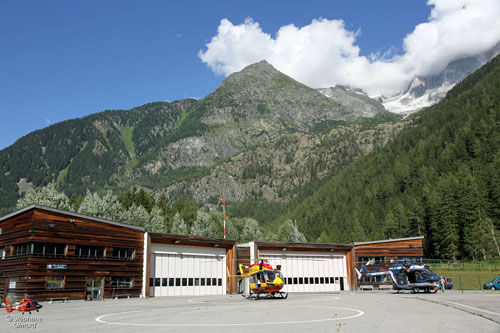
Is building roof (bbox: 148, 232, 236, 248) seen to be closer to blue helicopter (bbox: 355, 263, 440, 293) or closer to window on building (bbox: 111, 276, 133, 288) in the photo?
window on building (bbox: 111, 276, 133, 288)

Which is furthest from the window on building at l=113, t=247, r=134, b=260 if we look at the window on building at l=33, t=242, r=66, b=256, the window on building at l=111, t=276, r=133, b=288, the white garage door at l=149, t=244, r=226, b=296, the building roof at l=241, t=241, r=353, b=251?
the building roof at l=241, t=241, r=353, b=251

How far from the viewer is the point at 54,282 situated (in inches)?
1398

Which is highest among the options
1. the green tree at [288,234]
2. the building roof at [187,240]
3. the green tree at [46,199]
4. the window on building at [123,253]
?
the green tree at [46,199]

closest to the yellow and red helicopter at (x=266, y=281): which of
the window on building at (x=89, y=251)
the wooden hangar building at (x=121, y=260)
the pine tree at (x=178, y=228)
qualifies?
the wooden hangar building at (x=121, y=260)

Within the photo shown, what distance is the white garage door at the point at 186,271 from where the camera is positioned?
44.2 metres

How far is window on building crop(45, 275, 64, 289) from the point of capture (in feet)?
115

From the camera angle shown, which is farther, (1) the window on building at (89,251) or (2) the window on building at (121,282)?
(2) the window on building at (121,282)

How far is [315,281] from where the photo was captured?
55125 millimetres

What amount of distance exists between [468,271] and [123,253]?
49.7 metres

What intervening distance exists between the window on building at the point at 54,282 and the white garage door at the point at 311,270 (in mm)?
24808

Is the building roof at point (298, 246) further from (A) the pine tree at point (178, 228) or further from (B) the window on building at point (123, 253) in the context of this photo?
(A) the pine tree at point (178, 228)

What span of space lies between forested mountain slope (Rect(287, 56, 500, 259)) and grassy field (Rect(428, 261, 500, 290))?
491 inches

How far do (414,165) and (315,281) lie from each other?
282ft

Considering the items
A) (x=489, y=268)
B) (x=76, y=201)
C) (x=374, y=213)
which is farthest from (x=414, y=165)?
(x=76, y=201)
